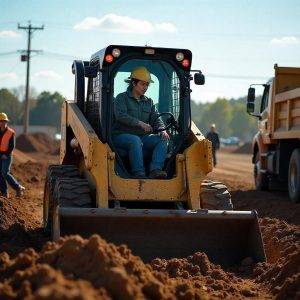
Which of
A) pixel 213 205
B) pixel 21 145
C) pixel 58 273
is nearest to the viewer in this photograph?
pixel 58 273

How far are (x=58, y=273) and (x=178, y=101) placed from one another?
458cm

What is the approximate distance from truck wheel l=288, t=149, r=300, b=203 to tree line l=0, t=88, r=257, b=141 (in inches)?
1593

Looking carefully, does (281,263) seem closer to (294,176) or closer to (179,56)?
(179,56)

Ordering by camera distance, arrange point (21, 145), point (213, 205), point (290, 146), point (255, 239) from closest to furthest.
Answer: point (255, 239) < point (213, 205) < point (290, 146) < point (21, 145)

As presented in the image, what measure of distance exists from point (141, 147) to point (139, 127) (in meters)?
0.31

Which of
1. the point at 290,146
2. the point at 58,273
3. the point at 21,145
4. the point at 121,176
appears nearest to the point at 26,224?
the point at 121,176

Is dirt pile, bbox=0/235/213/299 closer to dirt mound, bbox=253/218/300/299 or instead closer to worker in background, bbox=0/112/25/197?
dirt mound, bbox=253/218/300/299

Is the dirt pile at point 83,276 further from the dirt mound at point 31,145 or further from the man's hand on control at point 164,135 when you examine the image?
the dirt mound at point 31,145

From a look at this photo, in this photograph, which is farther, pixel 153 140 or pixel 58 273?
pixel 153 140

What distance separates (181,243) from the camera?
818 cm

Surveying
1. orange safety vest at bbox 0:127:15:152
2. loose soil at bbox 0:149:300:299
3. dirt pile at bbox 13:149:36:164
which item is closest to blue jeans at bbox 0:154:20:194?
orange safety vest at bbox 0:127:15:152

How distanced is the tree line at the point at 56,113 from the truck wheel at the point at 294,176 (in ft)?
133

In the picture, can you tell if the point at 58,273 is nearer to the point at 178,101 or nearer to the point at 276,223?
the point at 178,101

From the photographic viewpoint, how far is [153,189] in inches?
335
